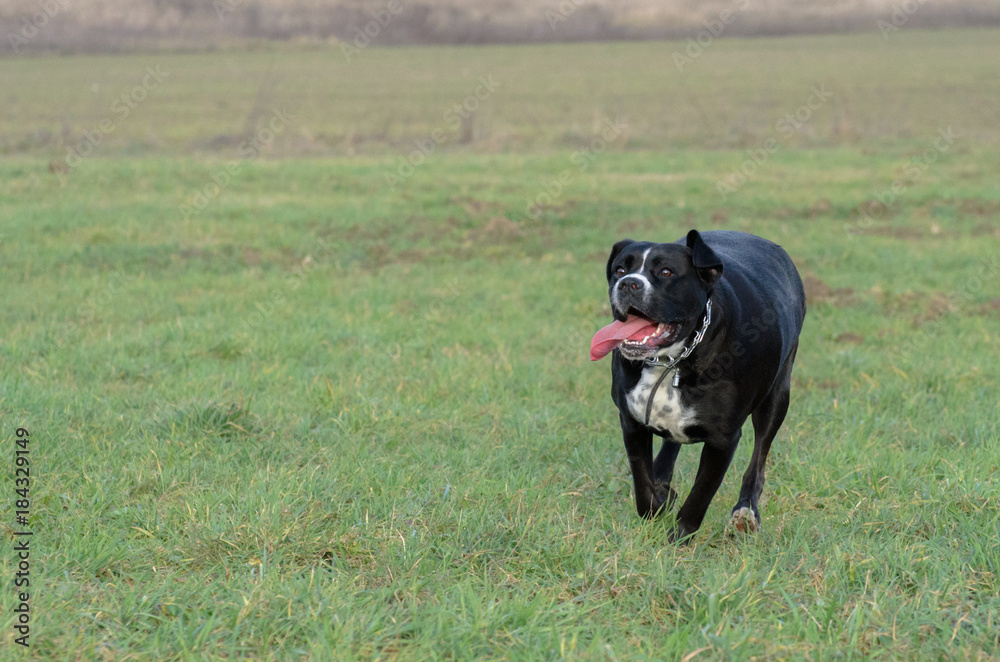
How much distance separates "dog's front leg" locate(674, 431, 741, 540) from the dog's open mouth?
0.56 metres

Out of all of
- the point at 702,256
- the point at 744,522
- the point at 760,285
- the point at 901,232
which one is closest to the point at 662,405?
the point at 702,256

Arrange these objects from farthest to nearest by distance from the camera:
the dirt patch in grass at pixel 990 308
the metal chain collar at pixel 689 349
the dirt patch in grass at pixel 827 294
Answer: the dirt patch in grass at pixel 827 294
the dirt patch in grass at pixel 990 308
the metal chain collar at pixel 689 349

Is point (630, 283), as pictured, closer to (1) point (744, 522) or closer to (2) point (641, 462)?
(2) point (641, 462)

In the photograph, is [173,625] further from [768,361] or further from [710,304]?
[768,361]

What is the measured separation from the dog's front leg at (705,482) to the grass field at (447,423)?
12 centimetres

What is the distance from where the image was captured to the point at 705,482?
3977 millimetres

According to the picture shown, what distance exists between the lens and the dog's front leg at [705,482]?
3951 mm

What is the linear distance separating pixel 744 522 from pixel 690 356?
2.87 feet

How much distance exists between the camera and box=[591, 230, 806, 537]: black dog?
369cm

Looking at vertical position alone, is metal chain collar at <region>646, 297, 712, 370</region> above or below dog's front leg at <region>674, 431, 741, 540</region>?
above

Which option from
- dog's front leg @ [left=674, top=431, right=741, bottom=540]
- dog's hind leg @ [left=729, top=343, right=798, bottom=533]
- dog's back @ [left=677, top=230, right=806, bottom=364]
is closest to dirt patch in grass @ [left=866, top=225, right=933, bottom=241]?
dog's back @ [left=677, top=230, right=806, bottom=364]

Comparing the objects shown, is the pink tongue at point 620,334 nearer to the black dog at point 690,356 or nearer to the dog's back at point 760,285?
the black dog at point 690,356

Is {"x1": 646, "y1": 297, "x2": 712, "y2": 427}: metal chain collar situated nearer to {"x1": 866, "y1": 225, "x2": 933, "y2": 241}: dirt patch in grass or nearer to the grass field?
the grass field

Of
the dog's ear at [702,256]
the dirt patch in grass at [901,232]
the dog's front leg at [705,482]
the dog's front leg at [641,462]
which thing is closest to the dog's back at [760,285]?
the dog's ear at [702,256]
